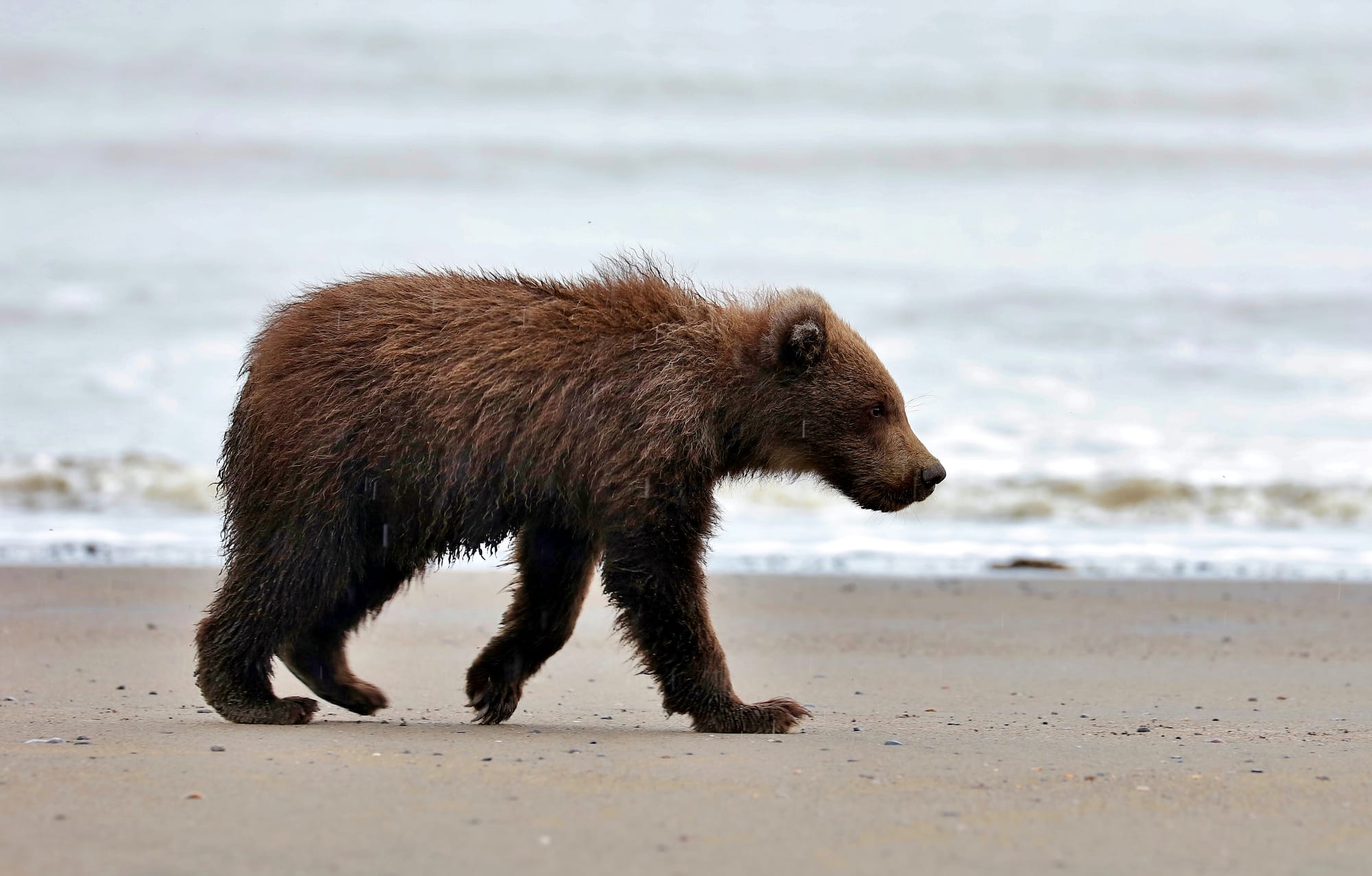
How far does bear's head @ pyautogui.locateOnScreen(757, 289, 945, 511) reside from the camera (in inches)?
255

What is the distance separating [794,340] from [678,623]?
1214mm

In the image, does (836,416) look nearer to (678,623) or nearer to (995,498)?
(678,623)

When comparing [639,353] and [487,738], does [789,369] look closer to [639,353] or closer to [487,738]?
[639,353]

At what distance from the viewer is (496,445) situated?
604cm

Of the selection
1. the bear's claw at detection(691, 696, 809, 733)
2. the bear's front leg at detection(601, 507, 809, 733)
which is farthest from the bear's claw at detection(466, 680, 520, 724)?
the bear's claw at detection(691, 696, 809, 733)

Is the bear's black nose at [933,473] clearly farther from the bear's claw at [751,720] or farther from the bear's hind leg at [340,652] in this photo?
the bear's hind leg at [340,652]

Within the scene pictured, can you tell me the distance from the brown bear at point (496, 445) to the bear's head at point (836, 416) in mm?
12

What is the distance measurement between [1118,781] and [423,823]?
6.79ft

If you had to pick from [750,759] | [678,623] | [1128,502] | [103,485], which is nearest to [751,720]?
[678,623]

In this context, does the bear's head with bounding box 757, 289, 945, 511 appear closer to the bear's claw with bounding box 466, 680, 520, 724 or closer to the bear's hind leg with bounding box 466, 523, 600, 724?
the bear's hind leg with bounding box 466, 523, 600, 724

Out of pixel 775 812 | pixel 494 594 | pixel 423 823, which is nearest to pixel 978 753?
pixel 775 812

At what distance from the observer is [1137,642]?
29.6 ft

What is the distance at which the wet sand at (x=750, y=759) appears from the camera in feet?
12.6

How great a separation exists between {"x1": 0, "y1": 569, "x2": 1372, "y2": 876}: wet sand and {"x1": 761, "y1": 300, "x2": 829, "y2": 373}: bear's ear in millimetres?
1442
